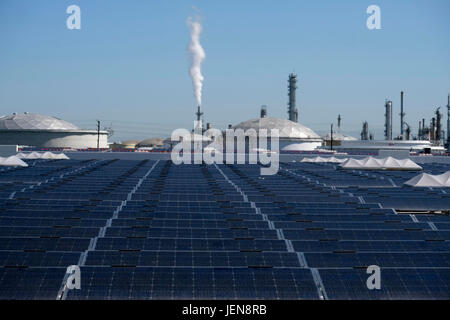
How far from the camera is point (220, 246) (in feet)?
82.9

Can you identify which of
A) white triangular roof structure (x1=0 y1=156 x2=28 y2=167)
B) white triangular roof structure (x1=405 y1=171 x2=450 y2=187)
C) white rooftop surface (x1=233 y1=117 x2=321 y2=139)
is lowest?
white triangular roof structure (x1=405 y1=171 x2=450 y2=187)

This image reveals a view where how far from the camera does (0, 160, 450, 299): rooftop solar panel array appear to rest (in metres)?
20.5

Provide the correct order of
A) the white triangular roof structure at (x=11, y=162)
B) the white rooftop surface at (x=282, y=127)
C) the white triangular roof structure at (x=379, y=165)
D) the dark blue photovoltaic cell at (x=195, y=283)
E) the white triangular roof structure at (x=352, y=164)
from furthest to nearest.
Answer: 1. the white rooftop surface at (x=282, y=127)
2. the white triangular roof structure at (x=352, y=164)
3. the white triangular roof structure at (x=379, y=165)
4. the white triangular roof structure at (x=11, y=162)
5. the dark blue photovoltaic cell at (x=195, y=283)

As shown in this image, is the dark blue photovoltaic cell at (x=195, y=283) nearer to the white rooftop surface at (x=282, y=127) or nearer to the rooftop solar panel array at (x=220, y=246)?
the rooftop solar panel array at (x=220, y=246)

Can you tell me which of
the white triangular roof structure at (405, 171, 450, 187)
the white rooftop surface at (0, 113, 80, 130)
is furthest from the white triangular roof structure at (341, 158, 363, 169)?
the white rooftop surface at (0, 113, 80, 130)

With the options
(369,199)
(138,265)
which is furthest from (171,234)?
(369,199)

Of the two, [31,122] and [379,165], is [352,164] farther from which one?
[31,122]

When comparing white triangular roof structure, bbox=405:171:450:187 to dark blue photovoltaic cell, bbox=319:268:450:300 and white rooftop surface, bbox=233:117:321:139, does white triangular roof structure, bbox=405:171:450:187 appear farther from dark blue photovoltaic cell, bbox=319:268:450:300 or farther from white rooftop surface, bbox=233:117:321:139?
white rooftop surface, bbox=233:117:321:139

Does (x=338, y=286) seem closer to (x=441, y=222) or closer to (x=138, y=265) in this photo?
(x=138, y=265)

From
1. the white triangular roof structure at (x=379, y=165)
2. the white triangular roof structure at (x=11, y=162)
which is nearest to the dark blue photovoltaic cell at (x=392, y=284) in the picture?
the white triangular roof structure at (x=379, y=165)

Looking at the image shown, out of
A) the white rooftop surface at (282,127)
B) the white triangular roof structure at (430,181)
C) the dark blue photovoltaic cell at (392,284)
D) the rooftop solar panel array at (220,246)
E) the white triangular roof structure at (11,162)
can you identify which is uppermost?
the white rooftop surface at (282,127)

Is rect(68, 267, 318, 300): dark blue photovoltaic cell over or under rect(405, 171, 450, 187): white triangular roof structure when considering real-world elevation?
under

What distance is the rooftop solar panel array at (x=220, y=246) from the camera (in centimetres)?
2055

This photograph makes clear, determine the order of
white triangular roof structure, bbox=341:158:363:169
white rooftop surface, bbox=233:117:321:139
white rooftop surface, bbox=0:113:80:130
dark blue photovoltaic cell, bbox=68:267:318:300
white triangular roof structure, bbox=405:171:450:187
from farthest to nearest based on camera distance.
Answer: white rooftop surface, bbox=233:117:321:139
white rooftop surface, bbox=0:113:80:130
white triangular roof structure, bbox=341:158:363:169
white triangular roof structure, bbox=405:171:450:187
dark blue photovoltaic cell, bbox=68:267:318:300
